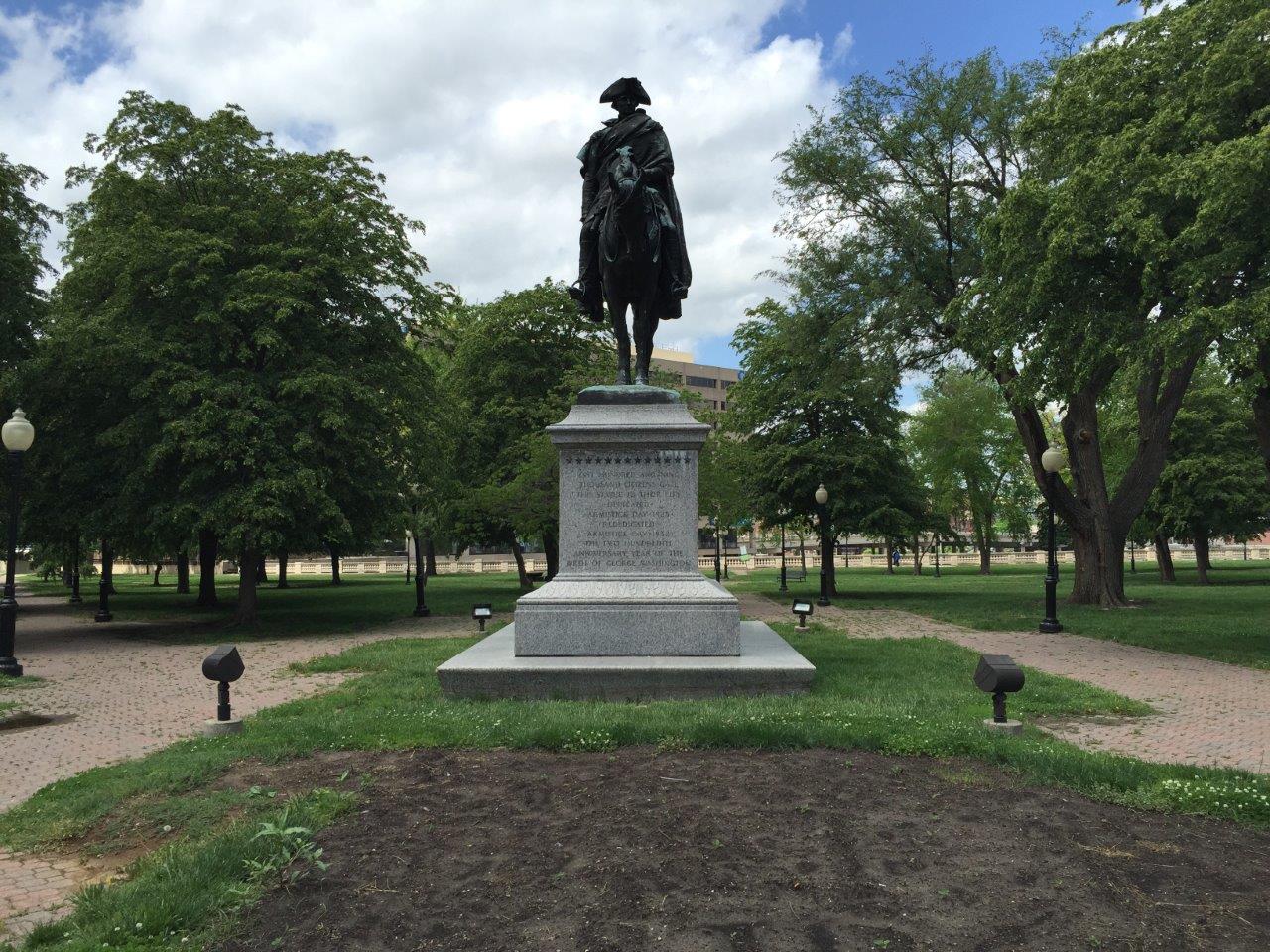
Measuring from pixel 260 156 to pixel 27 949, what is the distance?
21.7m

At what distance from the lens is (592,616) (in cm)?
922

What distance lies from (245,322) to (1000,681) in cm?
1924

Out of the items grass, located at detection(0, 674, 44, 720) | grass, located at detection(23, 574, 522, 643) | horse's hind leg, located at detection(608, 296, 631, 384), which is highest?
horse's hind leg, located at detection(608, 296, 631, 384)

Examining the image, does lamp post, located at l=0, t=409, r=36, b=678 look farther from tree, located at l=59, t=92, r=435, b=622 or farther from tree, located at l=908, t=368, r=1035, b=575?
tree, located at l=908, t=368, r=1035, b=575

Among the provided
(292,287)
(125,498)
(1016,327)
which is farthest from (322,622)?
(1016,327)

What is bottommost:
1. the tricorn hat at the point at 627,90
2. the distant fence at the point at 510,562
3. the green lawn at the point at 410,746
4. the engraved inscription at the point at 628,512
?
the distant fence at the point at 510,562

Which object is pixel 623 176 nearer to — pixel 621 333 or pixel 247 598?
pixel 621 333

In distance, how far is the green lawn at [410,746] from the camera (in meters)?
4.03

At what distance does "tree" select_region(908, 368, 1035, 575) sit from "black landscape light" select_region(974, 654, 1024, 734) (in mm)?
43982

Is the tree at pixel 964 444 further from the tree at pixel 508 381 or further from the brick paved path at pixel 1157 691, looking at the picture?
the brick paved path at pixel 1157 691

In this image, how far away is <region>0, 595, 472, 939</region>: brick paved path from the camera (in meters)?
4.73

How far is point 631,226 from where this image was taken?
1048 centimetres

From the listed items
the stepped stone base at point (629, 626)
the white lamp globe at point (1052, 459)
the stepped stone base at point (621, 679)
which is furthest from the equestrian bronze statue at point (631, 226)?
the white lamp globe at point (1052, 459)

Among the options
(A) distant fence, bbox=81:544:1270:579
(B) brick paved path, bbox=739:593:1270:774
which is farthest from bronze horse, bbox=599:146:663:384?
(A) distant fence, bbox=81:544:1270:579
